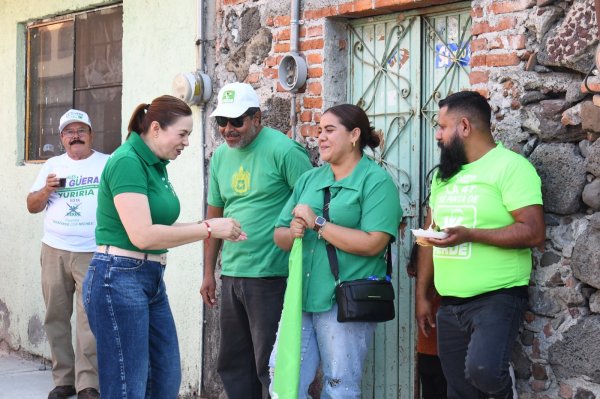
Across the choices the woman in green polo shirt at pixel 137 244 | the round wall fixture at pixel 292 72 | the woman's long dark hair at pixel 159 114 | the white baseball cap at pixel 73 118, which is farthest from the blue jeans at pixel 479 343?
the white baseball cap at pixel 73 118

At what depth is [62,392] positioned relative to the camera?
708 centimetres

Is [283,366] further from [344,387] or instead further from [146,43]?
[146,43]

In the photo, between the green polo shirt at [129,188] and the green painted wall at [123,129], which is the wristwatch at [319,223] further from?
the green painted wall at [123,129]

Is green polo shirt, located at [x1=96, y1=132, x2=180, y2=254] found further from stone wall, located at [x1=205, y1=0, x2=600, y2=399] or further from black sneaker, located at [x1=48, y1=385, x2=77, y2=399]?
black sneaker, located at [x1=48, y1=385, x2=77, y2=399]

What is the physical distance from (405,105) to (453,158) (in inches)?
45.2

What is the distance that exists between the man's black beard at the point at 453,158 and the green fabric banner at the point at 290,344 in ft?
2.85

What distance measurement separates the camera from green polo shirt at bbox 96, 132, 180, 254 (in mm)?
4523

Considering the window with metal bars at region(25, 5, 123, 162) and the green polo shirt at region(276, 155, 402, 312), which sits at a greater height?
the window with metal bars at region(25, 5, 123, 162)

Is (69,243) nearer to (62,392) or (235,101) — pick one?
(62,392)

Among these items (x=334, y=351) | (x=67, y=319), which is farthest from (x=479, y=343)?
(x=67, y=319)

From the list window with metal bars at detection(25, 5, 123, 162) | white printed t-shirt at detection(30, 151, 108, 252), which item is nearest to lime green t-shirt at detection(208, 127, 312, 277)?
white printed t-shirt at detection(30, 151, 108, 252)

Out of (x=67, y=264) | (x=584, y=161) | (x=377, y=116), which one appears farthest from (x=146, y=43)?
(x=584, y=161)

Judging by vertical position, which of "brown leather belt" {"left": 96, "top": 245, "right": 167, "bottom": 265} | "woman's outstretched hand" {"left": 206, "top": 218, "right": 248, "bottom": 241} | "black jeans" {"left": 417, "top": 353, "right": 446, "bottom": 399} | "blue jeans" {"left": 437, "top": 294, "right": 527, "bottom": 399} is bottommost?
"black jeans" {"left": 417, "top": 353, "right": 446, "bottom": 399}

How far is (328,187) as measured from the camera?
5.02 meters
